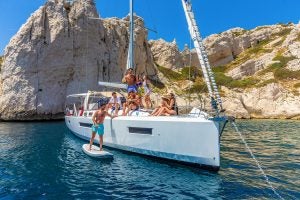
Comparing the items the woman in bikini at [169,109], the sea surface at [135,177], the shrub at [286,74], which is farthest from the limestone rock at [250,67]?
the woman in bikini at [169,109]

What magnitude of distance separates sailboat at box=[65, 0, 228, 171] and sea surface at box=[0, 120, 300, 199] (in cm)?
50

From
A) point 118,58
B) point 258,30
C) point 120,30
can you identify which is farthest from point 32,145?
point 258,30

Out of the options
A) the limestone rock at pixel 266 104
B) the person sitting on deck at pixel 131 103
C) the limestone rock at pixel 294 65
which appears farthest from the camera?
the limestone rock at pixel 294 65

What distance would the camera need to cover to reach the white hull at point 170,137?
12.9 m

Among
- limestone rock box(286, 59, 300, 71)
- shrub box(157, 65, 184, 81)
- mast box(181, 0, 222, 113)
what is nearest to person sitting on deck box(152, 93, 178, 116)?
mast box(181, 0, 222, 113)

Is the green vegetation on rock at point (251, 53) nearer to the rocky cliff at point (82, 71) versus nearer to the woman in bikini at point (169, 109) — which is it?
the rocky cliff at point (82, 71)

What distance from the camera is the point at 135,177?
39.6ft

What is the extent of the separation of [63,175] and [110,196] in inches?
132

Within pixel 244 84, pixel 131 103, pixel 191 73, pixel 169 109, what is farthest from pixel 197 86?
pixel 169 109

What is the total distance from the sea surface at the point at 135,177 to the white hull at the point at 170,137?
473 millimetres

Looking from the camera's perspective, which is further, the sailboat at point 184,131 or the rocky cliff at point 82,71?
the rocky cliff at point 82,71

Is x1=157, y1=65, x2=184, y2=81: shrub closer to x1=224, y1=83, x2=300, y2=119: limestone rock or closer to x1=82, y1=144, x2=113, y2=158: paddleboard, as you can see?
x1=224, y1=83, x2=300, y2=119: limestone rock

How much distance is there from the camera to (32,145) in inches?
787

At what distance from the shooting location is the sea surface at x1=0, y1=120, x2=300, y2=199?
394 inches
